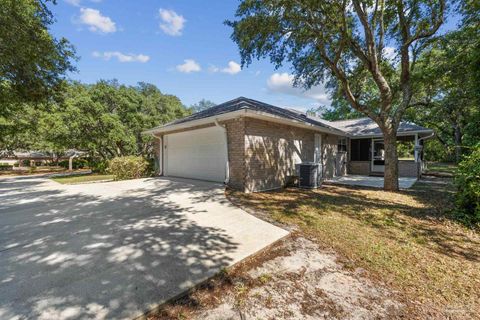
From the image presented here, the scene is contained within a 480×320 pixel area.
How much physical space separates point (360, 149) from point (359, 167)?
124 centimetres

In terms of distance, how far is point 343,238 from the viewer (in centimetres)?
380

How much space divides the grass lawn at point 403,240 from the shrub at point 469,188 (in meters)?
0.37

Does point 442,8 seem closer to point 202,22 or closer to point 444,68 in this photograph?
point 444,68

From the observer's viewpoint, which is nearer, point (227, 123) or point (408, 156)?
point (227, 123)

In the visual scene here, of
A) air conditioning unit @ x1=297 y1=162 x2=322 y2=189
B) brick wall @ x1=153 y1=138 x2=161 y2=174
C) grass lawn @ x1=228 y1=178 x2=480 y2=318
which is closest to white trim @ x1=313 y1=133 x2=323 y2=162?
air conditioning unit @ x1=297 y1=162 x2=322 y2=189

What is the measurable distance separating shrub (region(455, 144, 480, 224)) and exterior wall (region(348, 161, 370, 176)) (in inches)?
367

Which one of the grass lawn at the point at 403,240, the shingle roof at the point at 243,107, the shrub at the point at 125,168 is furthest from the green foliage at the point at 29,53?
the grass lawn at the point at 403,240

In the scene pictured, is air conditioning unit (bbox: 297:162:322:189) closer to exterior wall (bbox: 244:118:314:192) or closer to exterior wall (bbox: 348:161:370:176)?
exterior wall (bbox: 244:118:314:192)

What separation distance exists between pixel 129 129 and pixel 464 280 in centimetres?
2085

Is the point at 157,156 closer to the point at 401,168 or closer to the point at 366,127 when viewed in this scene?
the point at 366,127

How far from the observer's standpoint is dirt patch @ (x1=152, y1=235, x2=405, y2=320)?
206 centimetres

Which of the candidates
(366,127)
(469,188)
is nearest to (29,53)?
(469,188)

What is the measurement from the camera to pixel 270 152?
8398mm

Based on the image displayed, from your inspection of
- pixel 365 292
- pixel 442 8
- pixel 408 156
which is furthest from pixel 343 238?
pixel 408 156
